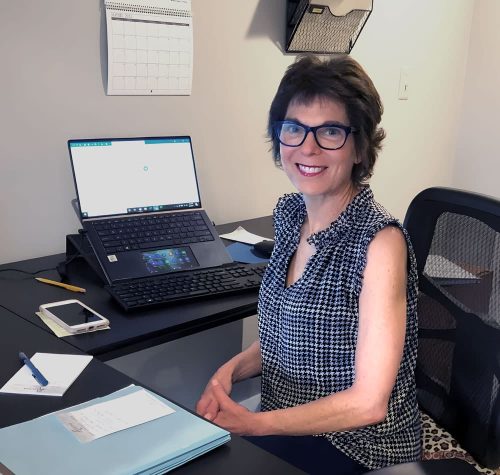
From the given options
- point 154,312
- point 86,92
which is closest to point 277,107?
point 154,312

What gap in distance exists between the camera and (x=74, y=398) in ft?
3.13

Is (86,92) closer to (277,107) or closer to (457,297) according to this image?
(277,107)

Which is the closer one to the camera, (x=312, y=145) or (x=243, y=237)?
(x=312, y=145)

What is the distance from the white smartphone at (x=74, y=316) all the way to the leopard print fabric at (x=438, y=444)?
2.19 feet

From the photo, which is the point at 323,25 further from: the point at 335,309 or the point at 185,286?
the point at 335,309

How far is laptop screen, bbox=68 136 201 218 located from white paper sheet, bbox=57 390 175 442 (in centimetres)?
71

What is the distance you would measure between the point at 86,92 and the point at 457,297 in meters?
1.05

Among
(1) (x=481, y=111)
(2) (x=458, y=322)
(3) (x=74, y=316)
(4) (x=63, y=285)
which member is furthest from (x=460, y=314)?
(1) (x=481, y=111)

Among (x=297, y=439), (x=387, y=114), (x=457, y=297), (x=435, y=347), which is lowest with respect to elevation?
(x=297, y=439)

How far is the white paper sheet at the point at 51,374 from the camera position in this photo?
38.1 inches

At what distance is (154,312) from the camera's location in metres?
1.31

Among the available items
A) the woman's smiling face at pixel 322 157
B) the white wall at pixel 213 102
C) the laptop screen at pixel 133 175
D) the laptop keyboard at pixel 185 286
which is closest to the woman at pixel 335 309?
the woman's smiling face at pixel 322 157

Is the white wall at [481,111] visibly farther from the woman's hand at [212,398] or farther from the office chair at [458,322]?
the woman's hand at [212,398]

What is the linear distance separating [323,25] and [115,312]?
4.28 feet
